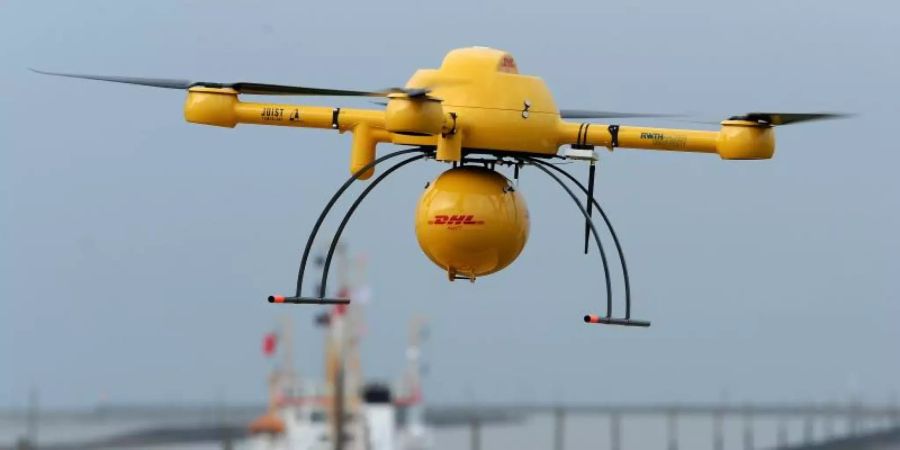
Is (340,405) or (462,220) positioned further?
(340,405)

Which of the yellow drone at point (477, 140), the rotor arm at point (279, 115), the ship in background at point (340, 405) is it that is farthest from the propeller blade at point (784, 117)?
the ship in background at point (340, 405)

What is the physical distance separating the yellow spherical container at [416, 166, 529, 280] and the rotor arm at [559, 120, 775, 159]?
63cm

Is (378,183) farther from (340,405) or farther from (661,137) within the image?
(340,405)

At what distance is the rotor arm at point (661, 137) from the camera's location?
675 inches

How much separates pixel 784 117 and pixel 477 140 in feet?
7.09

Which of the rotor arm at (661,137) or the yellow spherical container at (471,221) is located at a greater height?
the rotor arm at (661,137)

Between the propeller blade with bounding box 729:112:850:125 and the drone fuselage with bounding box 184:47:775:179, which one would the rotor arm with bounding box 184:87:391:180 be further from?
the propeller blade with bounding box 729:112:850:125

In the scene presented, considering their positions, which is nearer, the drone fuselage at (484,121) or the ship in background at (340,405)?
the drone fuselage at (484,121)

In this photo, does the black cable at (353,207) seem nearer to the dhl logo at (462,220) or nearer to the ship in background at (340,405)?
the dhl logo at (462,220)

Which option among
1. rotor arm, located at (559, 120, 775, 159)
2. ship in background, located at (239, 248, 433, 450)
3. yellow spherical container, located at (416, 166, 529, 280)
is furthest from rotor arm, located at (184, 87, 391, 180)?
ship in background, located at (239, 248, 433, 450)

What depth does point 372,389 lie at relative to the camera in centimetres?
8319

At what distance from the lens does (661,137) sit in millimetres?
17359

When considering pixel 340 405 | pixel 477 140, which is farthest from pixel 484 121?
pixel 340 405

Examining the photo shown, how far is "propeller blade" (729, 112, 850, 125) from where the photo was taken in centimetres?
1658
